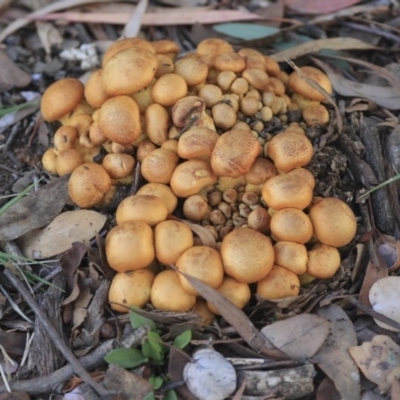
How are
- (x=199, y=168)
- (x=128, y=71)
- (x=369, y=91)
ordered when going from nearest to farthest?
(x=199, y=168) → (x=128, y=71) → (x=369, y=91)

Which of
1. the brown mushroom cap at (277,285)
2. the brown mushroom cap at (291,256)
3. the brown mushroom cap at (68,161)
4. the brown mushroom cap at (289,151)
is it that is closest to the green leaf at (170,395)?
the brown mushroom cap at (277,285)

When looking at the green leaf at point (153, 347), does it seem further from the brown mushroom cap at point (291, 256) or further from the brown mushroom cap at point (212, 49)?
the brown mushroom cap at point (212, 49)

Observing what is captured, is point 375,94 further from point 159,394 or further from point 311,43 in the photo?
point 159,394

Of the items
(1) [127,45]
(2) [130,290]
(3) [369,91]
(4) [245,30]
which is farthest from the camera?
(4) [245,30]

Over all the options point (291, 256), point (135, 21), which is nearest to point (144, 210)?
point (291, 256)

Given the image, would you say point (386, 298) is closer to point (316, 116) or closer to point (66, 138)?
point (316, 116)

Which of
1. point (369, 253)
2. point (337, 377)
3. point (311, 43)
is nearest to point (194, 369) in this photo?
point (337, 377)
